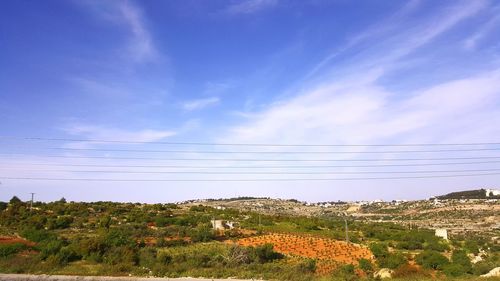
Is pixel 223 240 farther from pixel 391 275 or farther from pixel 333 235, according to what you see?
pixel 391 275

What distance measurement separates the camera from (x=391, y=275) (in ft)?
76.4

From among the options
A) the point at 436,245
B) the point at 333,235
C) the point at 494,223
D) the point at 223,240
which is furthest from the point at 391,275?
the point at 494,223

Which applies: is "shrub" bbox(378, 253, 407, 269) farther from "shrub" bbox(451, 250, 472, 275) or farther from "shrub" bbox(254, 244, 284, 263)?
"shrub" bbox(254, 244, 284, 263)

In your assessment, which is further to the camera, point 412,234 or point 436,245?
point 412,234

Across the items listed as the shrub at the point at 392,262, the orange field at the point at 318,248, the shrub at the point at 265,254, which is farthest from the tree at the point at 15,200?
the shrub at the point at 392,262

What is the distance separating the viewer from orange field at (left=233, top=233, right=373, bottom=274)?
34.0 meters

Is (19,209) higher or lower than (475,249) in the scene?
higher

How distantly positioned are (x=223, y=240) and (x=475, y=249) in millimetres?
23491

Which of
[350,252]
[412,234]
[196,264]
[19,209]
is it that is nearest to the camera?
[196,264]

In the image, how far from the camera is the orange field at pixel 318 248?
3403 cm

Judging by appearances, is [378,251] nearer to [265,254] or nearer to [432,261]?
[432,261]

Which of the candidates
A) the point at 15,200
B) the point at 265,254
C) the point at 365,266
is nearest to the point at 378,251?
the point at 365,266

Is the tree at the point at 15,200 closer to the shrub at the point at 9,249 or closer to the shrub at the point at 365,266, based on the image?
the shrub at the point at 9,249

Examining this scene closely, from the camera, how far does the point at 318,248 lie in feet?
129
